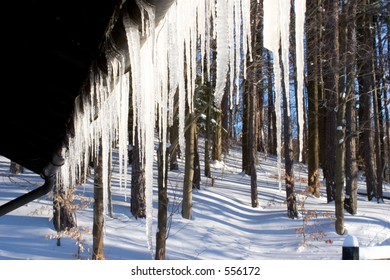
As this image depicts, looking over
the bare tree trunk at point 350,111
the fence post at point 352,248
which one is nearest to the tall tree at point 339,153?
the bare tree trunk at point 350,111

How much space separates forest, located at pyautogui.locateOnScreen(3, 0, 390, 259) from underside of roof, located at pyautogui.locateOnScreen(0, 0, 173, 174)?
0.10 meters

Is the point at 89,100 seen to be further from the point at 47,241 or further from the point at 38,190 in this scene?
the point at 47,241

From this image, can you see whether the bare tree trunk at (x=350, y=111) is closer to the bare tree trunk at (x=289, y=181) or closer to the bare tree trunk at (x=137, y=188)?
the bare tree trunk at (x=289, y=181)

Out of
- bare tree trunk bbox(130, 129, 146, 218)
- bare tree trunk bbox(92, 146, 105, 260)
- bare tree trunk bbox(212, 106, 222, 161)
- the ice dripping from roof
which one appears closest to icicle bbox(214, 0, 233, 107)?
the ice dripping from roof

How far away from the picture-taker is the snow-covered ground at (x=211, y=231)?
11148 millimetres

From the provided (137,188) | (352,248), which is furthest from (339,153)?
(352,248)

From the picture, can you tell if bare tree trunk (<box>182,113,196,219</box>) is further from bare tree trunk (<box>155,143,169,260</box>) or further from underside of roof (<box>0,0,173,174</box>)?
underside of roof (<box>0,0,173,174</box>)

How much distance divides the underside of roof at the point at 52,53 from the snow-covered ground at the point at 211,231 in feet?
24.6

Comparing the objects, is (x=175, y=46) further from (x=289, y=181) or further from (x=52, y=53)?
(x=289, y=181)

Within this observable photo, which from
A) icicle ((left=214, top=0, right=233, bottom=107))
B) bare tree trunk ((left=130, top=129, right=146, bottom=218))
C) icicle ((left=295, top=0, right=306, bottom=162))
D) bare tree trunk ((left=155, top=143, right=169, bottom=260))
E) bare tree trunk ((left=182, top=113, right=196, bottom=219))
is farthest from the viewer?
bare tree trunk ((left=130, top=129, right=146, bottom=218))

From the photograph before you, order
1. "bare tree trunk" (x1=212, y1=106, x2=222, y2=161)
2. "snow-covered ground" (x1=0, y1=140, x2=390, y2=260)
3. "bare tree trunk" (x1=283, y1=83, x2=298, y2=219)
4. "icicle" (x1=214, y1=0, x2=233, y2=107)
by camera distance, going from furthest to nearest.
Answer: "bare tree trunk" (x1=212, y1=106, x2=222, y2=161) < "bare tree trunk" (x1=283, y1=83, x2=298, y2=219) < "snow-covered ground" (x1=0, y1=140, x2=390, y2=260) < "icicle" (x1=214, y1=0, x2=233, y2=107)

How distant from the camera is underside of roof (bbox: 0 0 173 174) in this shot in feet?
3.72

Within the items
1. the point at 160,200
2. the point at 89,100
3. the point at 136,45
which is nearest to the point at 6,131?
the point at 89,100
